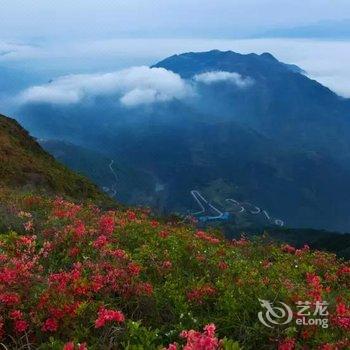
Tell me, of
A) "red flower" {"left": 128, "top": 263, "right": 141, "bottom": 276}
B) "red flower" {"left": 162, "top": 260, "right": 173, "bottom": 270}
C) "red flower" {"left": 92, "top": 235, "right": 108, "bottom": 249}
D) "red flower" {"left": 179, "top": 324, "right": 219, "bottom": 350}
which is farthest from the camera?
→ "red flower" {"left": 92, "top": 235, "right": 108, "bottom": 249}

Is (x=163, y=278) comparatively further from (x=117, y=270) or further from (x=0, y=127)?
(x=0, y=127)

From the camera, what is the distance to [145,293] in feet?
23.9

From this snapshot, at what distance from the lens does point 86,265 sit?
8.18 meters

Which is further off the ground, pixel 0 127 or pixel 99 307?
pixel 99 307

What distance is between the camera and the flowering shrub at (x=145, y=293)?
20.2ft

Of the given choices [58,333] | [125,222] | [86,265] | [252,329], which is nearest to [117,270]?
[86,265]

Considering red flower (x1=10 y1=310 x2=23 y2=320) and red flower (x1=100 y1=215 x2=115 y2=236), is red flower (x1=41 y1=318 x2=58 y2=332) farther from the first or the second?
red flower (x1=100 y1=215 x2=115 y2=236)

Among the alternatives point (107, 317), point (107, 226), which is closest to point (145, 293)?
point (107, 317)

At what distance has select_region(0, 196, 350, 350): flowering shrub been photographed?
20.2 feet

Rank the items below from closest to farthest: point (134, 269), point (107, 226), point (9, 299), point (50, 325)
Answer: point (50, 325) → point (9, 299) → point (134, 269) → point (107, 226)

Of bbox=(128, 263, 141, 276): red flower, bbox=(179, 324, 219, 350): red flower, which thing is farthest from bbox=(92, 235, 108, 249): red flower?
bbox=(179, 324, 219, 350): red flower

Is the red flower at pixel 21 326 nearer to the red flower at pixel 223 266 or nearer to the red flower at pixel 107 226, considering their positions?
the red flower at pixel 223 266

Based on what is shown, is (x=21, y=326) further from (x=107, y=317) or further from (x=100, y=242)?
(x=100, y=242)

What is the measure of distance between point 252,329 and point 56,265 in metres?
3.73
